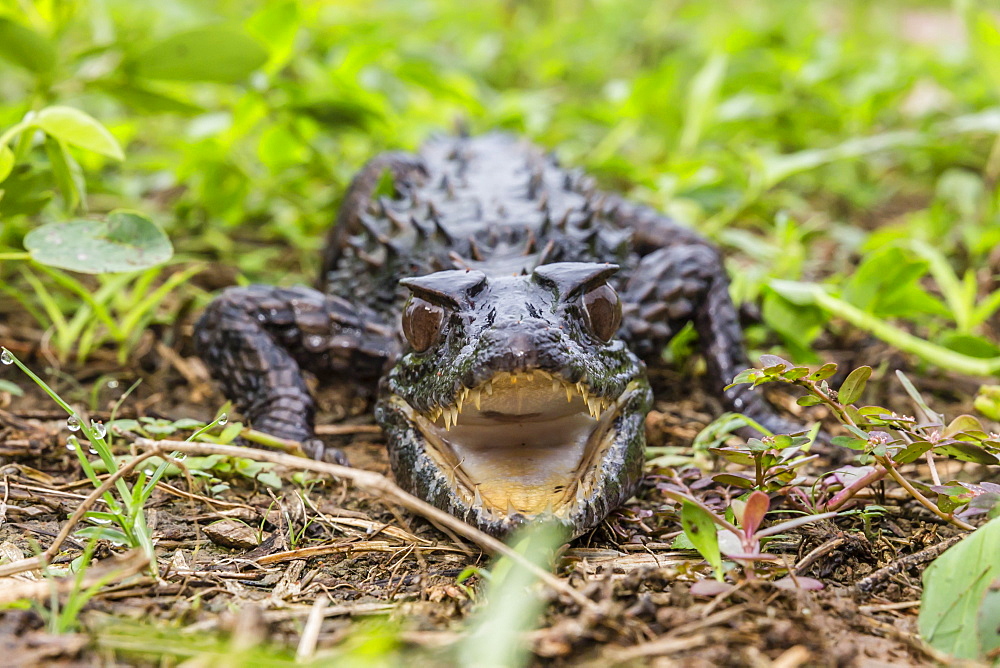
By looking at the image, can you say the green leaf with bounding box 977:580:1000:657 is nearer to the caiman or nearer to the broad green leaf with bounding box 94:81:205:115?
the caiman

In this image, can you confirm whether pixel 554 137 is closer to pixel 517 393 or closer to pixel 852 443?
pixel 517 393

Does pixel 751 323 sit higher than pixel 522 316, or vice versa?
pixel 522 316

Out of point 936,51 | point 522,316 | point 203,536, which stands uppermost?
point 936,51

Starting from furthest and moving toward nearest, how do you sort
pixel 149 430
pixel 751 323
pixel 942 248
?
pixel 942 248 → pixel 751 323 → pixel 149 430

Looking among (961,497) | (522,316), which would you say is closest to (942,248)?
(961,497)

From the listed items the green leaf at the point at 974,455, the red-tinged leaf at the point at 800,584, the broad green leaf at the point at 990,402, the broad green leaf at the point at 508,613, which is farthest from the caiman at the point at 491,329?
the green leaf at the point at 974,455

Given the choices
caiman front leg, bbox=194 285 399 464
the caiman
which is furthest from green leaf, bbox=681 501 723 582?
caiman front leg, bbox=194 285 399 464

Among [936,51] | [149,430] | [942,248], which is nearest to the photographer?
[149,430]

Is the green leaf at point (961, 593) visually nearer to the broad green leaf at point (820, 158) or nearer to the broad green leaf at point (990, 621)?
the broad green leaf at point (990, 621)

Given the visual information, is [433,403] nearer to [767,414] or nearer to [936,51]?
[767,414]
